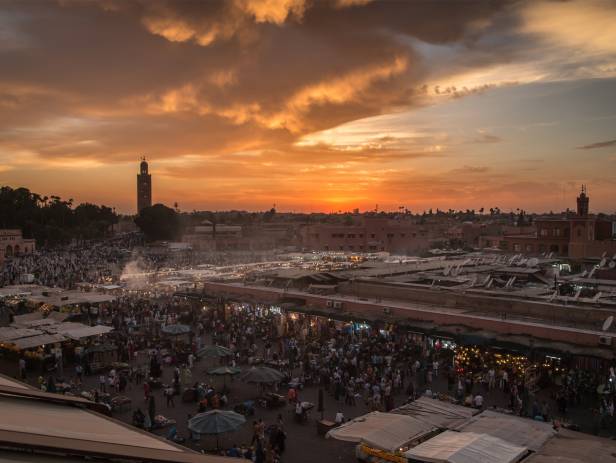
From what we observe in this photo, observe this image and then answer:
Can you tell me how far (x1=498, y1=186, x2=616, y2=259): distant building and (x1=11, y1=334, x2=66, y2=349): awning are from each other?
41.1 meters

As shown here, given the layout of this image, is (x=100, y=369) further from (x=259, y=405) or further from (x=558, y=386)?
(x=558, y=386)

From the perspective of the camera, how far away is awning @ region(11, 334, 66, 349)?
1948 cm

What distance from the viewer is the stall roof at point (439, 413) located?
38.9ft

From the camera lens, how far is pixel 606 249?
4556cm

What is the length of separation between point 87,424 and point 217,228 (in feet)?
319

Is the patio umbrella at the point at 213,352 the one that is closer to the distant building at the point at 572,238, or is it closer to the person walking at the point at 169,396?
the person walking at the point at 169,396

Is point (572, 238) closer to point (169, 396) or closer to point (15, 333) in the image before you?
point (169, 396)

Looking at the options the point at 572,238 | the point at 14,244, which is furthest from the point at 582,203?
the point at 14,244

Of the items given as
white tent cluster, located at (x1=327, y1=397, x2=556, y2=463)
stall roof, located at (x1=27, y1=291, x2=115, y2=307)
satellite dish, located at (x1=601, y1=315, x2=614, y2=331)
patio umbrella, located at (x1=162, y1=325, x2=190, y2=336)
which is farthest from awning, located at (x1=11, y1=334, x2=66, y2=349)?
satellite dish, located at (x1=601, y1=315, x2=614, y2=331)

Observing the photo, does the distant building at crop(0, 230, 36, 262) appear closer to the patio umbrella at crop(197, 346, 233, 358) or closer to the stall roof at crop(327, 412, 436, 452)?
the patio umbrella at crop(197, 346, 233, 358)

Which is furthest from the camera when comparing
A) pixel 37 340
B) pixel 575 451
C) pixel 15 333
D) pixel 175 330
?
pixel 175 330

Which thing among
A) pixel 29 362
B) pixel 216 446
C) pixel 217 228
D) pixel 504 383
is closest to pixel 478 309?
pixel 504 383

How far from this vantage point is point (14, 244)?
80562 mm

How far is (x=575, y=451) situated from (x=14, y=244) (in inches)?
3425
